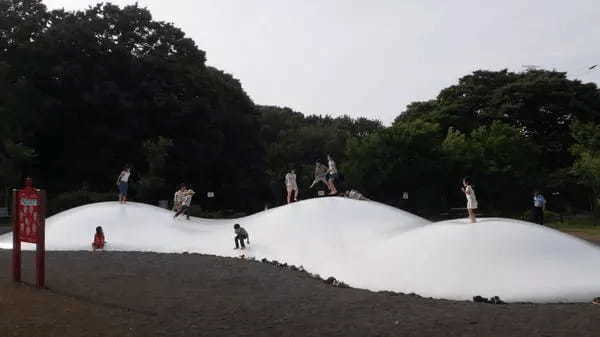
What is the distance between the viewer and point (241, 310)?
9.43m

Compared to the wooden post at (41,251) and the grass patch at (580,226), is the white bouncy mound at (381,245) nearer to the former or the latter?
the wooden post at (41,251)

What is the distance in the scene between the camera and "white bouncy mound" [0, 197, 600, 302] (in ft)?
36.1

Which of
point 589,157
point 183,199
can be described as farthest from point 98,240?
point 589,157

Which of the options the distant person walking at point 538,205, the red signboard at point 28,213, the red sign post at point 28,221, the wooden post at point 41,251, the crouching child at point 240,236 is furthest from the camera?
the distant person walking at point 538,205

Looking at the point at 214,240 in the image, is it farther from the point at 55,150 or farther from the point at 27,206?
the point at 55,150

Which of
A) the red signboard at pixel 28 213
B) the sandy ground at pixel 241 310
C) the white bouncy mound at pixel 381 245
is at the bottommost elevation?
the sandy ground at pixel 241 310

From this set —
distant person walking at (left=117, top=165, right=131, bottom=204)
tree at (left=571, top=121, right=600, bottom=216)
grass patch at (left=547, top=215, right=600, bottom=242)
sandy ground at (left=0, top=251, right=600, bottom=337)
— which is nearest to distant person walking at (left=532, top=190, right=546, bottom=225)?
grass patch at (left=547, top=215, right=600, bottom=242)

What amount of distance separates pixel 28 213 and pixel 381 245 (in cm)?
813

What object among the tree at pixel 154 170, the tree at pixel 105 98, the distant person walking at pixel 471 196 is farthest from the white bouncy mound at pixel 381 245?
the tree at pixel 105 98

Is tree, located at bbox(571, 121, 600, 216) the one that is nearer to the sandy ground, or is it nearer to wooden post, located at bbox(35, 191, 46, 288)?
the sandy ground

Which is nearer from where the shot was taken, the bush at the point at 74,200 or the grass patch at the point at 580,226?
the grass patch at the point at 580,226

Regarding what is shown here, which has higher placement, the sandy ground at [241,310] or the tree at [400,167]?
the tree at [400,167]

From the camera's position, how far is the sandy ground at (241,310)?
8.16 metres

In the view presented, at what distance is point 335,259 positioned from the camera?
1427cm
